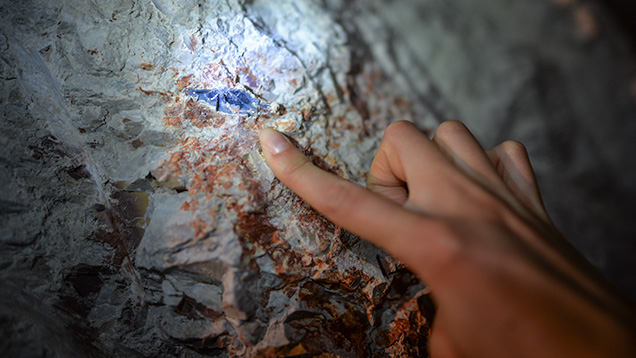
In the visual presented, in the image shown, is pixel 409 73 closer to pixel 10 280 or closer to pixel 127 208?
pixel 127 208

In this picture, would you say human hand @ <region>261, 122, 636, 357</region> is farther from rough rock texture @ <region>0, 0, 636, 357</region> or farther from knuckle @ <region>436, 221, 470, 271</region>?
rough rock texture @ <region>0, 0, 636, 357</region>

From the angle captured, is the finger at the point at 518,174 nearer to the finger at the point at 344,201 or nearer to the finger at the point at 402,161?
the finger at the point at 402,161

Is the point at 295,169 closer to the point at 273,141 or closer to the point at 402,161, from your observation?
the point at 273,141

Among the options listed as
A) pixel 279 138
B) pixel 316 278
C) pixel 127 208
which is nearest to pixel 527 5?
pixel 279 138

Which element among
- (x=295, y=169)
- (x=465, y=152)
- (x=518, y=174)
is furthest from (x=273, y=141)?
(x=518, y=174)

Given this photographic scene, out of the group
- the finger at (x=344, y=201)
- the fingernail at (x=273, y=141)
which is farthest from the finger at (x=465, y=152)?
the fingernail at (x=273, y=141)

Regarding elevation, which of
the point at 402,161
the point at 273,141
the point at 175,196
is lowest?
the point at 175,196
